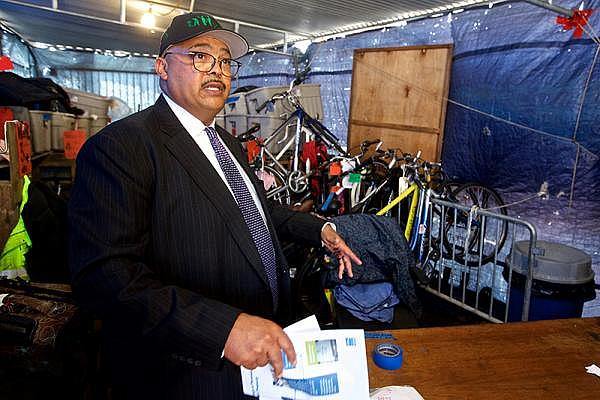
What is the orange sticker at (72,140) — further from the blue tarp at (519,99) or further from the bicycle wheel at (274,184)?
the blue tarp at (519,99)

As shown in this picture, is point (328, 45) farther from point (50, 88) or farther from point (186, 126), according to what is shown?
point (186, 126)

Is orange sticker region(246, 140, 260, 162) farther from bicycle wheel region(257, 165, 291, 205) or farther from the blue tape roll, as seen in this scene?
the blue tape roll

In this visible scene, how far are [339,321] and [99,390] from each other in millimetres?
1502

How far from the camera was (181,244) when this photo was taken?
1193 mm

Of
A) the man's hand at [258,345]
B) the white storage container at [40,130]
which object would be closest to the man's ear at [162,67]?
the man's hand at [258,345]

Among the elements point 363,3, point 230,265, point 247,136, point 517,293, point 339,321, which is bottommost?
point 339,321

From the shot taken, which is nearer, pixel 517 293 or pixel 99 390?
pixel 99 390

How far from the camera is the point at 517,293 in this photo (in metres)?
2.87

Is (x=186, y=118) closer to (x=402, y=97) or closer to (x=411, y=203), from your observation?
(x=411, y=203)

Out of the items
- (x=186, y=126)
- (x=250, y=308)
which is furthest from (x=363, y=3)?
(x=250, y=308)

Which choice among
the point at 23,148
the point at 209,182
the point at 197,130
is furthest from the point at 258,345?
the point at 23,148

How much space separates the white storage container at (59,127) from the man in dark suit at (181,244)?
2654 mm

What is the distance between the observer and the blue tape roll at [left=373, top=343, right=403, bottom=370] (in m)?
1.28

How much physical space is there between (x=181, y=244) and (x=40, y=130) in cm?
297
